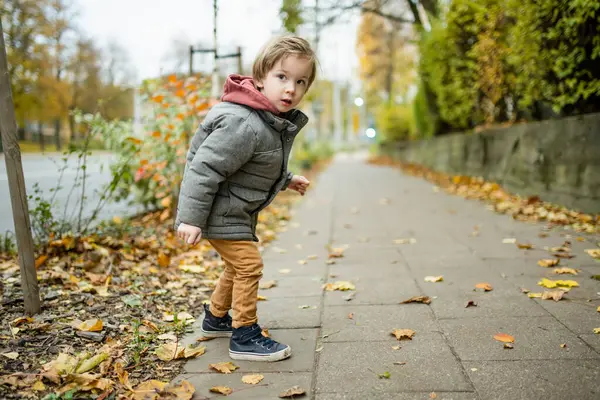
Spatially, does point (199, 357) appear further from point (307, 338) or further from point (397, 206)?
point (397, 206)

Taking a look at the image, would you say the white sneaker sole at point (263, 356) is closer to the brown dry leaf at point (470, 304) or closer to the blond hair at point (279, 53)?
the brown dry leaf at point (470, 304)

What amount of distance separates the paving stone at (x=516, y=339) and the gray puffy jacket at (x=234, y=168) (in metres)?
1.20

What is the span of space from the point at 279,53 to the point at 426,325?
66.1 inches

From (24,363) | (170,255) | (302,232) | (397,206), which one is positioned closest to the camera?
(24,363)

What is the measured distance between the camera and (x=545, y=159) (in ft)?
22.0

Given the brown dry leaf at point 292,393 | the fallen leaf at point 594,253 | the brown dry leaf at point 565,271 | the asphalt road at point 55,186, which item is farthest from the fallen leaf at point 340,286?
the asphalt road at point 55,186

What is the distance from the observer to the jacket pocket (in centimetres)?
255

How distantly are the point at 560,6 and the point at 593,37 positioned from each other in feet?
1.77

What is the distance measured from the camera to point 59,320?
2.96m

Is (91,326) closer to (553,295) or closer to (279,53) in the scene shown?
(279,53)

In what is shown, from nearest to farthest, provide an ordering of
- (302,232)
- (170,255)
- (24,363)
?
(24,363) < (170,255) < (302,232)

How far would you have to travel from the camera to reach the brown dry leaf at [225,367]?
245 cm

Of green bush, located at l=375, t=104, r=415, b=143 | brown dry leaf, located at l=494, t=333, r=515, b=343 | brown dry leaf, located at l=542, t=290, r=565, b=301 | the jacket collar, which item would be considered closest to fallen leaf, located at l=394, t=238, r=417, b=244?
brown dry leaf, located at l=542, t=290, r=565, b=301

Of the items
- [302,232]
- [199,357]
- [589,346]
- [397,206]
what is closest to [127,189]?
[302,232]
